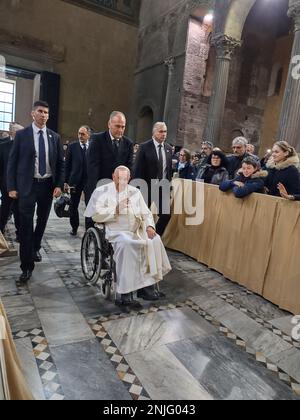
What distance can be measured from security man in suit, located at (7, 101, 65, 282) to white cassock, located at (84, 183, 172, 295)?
0.57m

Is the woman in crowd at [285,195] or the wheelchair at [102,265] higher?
the woman in crowd at [285,195]

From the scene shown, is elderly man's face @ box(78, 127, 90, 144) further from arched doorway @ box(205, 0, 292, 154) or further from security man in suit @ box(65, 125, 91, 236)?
arched doorway @ box(205, 0, 292, 154)

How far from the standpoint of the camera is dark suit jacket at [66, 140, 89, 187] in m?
4.57

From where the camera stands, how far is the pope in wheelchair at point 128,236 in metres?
2.64

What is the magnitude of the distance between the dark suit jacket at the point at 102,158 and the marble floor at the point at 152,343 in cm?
110

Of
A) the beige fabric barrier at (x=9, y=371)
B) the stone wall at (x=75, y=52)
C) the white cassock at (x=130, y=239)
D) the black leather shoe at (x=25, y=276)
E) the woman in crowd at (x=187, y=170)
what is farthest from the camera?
the stone wall at (x=75, y=52)

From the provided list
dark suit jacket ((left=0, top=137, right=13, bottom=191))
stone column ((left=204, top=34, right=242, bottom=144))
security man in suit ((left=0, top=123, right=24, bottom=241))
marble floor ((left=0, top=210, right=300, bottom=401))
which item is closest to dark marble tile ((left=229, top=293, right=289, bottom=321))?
marble floor ((left=0, top=210, right=300, bottom=401))

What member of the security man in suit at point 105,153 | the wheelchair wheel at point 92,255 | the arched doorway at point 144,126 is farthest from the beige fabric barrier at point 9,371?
the arched doorway at point 144,126

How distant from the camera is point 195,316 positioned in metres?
2.76

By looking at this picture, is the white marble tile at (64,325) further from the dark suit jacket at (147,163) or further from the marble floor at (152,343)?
the dark suit jacket at (147,163)

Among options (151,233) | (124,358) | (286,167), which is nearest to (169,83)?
(286,167)

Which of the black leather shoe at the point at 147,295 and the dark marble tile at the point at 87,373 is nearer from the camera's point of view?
the dark marble tile at the point at 87,373

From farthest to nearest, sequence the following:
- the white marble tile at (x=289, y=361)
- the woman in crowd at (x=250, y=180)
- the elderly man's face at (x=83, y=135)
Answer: the elderly man's face at (x=83, y=135) → the woman in crowd at (x=250, y=180) → the white marble tile at (x=289, y=361)
